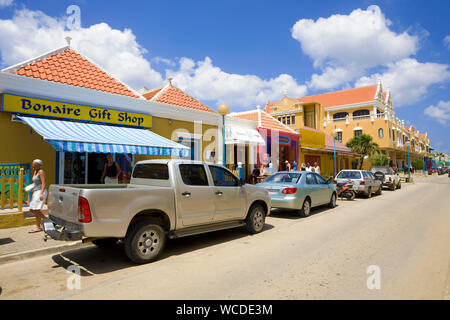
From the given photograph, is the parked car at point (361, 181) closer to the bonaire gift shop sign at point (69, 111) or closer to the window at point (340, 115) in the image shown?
the bonaire gift shop sign at point (69, 111)

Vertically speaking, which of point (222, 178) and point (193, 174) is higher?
point (193, 174)

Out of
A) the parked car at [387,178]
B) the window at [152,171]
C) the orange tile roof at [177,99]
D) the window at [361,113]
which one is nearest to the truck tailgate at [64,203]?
the window at [152,171]

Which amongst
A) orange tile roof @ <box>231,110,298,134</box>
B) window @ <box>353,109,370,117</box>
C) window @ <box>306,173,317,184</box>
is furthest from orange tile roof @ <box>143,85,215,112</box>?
window @ <box>353,109,370,117</box>

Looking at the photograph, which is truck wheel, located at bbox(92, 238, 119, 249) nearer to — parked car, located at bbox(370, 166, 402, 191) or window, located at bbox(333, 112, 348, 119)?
parked car, located at bbox(370, 166, 402, 191)

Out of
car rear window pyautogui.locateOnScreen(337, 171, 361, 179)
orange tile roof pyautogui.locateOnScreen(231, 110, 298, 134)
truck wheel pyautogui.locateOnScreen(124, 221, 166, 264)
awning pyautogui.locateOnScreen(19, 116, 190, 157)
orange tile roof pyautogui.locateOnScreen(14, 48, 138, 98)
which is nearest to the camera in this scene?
truck wheel pyautogui.locateOnScreen(124, 221, 166, 264)

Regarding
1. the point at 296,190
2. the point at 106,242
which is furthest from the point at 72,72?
the point at 296,190

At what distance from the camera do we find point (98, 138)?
29.3 feet

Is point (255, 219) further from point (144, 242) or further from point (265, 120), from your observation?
point (265, 120)

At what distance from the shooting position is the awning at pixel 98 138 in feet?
A: 26.2

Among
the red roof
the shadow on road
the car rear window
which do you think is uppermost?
the red roof

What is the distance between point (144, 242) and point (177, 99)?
10.5 m

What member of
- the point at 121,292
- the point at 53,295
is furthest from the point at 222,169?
the point at 53,295

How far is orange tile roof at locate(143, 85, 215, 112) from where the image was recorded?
Answer: 13.8 meters

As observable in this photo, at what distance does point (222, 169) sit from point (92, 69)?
855cm
